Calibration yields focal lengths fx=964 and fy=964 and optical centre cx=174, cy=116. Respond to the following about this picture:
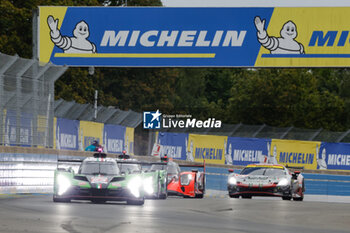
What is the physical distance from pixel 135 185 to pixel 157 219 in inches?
183

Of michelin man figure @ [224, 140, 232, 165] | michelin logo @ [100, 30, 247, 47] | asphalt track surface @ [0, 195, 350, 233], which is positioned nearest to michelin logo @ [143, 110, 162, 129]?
michelin man figure @ [224, 140, 232, 165]

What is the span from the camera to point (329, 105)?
83.4m

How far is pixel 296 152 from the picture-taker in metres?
38.7

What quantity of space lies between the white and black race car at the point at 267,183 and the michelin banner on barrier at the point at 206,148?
10114 millimetres

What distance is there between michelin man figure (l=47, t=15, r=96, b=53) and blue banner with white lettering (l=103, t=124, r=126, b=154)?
3.50 meters

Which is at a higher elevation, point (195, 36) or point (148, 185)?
point (195, 36)

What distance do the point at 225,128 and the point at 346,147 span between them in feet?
17.3

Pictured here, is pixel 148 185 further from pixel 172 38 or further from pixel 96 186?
pixel 172 38

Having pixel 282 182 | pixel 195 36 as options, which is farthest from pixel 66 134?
pixel 195 36

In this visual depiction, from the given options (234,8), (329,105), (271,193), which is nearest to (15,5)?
(234,8)

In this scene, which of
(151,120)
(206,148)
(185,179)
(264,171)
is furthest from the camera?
(151,120)

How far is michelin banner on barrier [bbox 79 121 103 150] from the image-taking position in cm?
2994

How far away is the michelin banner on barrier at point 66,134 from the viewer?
27.8 meters

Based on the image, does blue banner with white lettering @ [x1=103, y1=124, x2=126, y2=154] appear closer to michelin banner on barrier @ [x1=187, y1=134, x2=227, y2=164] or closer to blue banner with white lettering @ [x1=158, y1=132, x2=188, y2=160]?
blue banner with white lettering @ [x1=158, y1=132, x2=188, y2=160]
